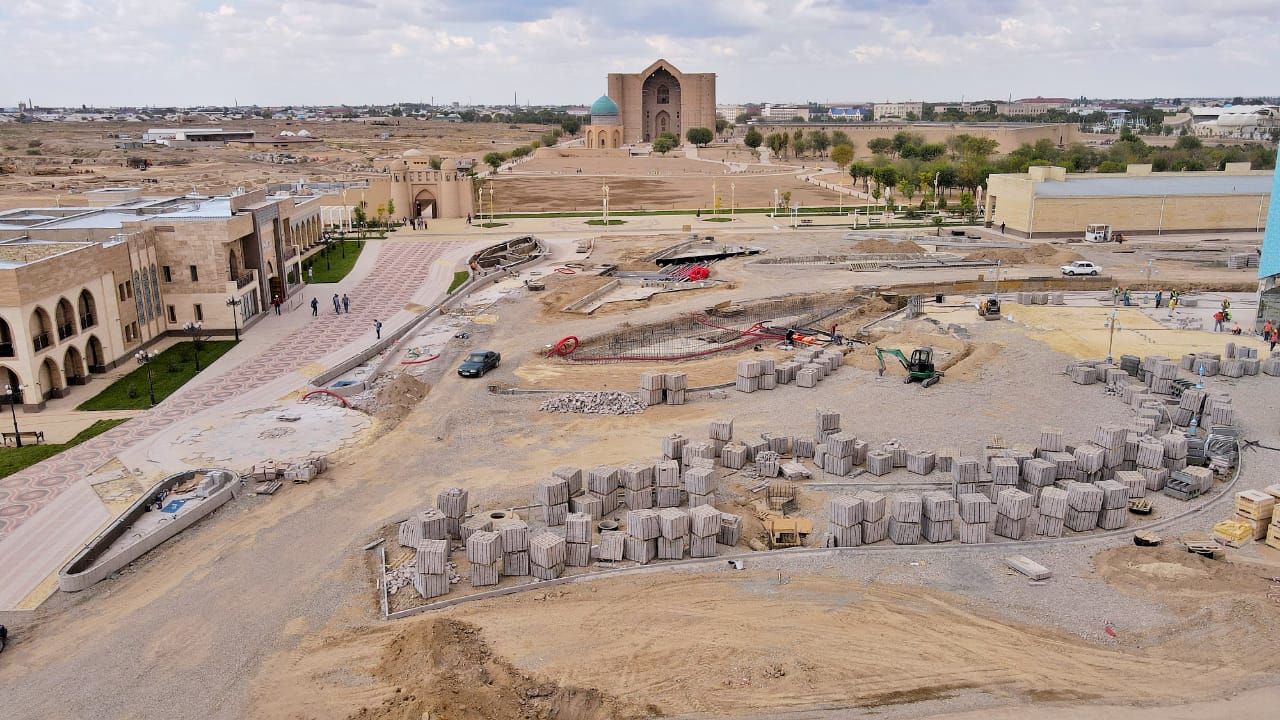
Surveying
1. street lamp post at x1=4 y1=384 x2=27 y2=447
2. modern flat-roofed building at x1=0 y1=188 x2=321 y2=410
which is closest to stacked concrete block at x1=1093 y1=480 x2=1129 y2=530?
street lamp post at x1=4 y1=384 x2=27 y2=447

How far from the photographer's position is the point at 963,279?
Result: 4434cm

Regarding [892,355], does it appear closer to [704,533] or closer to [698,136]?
[704,533]

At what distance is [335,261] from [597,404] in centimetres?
3115

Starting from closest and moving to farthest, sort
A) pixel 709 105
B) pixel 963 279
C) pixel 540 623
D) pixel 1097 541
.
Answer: pixel 540 623 → pixel 1097 541 → pixel 963 279 → pixel 709 105

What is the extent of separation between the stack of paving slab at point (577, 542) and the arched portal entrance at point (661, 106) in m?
119

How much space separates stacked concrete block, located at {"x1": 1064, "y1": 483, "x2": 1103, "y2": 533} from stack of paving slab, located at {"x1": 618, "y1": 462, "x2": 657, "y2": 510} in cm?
759

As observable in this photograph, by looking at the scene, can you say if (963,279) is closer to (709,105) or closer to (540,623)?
(540,623)

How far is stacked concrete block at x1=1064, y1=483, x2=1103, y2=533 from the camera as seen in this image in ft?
59.6

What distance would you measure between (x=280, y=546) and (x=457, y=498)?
3.45m

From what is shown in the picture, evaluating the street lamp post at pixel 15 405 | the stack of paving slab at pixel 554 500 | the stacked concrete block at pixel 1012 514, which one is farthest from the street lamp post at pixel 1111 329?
the street lamp post at pixel 15 405

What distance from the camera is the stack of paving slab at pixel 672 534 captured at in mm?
16984

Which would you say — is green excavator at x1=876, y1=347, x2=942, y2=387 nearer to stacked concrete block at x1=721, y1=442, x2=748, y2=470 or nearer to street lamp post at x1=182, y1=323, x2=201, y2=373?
stacked concrete block at x1=721, y1=442, x2=748, y2=470

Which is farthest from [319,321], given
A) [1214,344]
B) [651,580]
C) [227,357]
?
[1214,344]

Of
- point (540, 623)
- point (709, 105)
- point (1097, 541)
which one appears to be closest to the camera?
point (540, 623)
